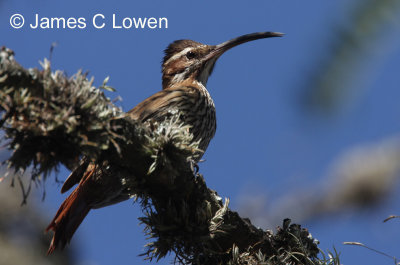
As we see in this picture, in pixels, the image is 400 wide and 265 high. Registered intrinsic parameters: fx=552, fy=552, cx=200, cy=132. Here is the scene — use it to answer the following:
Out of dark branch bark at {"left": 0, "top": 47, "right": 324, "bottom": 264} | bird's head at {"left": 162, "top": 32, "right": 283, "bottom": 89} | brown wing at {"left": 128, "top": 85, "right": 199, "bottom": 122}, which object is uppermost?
bird's head at {"left": 162, "top": 32, "right": 283, "bottom": 89}

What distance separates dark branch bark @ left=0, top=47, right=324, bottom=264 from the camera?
1.87 metres

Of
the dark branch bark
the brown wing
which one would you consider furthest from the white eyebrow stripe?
the dark branch bark

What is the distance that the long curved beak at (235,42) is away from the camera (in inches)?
210

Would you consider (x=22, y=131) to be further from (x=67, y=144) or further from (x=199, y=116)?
(x=199, y=116)

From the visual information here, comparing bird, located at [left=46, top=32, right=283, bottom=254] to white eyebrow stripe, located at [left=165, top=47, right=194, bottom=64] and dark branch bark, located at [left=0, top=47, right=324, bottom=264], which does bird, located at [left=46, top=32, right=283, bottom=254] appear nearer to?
white eyebrow stripe, located at [left=165, top=47, right=194, bottom=64]

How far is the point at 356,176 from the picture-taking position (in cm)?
367

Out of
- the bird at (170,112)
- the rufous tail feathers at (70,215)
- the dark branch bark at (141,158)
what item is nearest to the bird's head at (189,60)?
the bird at (170,112)

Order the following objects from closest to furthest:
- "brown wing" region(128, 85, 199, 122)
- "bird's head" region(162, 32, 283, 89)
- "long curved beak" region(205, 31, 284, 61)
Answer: "brown wing" region(128, 85, 199, 122) < "long curved beak" region(205, 31, 284, 61) < "bird's head" region(162, 32, 283, 89)

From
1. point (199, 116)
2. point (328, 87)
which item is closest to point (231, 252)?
point (328, 87)

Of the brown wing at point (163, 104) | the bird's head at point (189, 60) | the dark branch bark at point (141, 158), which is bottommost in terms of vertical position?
the dark branch bark at point (141, 158)

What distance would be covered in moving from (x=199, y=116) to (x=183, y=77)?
1.32 meters

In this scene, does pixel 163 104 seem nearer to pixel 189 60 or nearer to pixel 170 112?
pixel 170 112

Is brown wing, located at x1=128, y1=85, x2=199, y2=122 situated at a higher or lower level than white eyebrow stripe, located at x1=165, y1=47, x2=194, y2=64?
lower

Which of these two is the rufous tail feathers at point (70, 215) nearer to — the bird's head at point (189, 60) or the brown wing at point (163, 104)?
the brown wing at point (163, 104)
